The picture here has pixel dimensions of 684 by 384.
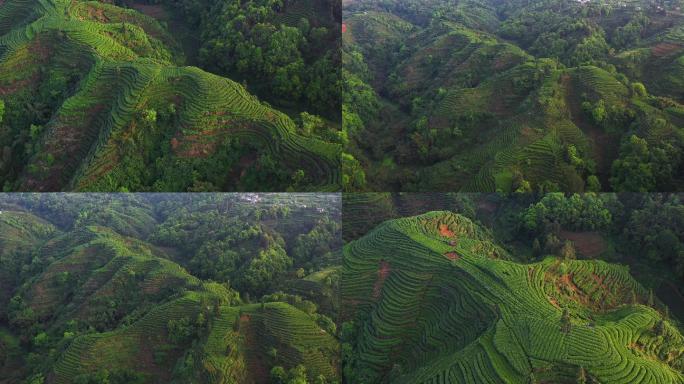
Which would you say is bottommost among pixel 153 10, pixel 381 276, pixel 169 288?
pixel 169 288

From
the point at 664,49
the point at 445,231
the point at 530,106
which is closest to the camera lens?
the point at 445,231

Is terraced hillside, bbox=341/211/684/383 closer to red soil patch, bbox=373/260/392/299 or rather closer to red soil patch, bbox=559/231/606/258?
red soil patch, bbox=373/260/392/299

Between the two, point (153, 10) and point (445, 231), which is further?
point (153, 10)

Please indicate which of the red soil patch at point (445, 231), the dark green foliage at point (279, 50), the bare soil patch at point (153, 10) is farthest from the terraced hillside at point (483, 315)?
the bare soil patch at point (153, 10)

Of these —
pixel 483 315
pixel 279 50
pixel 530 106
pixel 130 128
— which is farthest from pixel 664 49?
pixel 130 128

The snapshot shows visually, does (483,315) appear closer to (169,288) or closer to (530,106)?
(530,106)

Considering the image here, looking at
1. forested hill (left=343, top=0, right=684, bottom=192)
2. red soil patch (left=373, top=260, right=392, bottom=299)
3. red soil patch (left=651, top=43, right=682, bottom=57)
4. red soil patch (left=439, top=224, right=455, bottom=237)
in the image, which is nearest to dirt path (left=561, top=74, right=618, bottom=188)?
forested hill (left=343, top=0, right=684, bottom=192)
